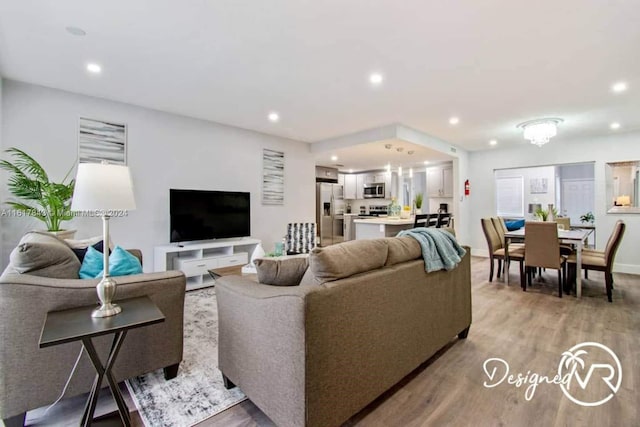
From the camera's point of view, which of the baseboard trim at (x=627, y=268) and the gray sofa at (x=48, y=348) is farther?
the baseboard trim at (x=627, y=268)

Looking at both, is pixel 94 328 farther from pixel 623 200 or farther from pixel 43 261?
pixel 623 200

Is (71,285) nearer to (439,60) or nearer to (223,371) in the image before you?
(223,371)

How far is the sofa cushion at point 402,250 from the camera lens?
1876 millimetres

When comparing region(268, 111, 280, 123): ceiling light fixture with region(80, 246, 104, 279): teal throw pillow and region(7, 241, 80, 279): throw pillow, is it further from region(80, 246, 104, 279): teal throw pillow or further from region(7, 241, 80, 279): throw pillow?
region(7, 241, 80, 279): throw pillow

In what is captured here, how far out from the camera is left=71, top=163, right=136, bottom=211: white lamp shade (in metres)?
1.53

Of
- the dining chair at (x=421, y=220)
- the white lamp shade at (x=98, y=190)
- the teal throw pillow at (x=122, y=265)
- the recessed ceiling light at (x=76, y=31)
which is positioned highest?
the recessed ceiling light at (x=76, y=31)

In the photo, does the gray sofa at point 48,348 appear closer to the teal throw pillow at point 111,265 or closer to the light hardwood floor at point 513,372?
the teal throw pillow at point 111,265

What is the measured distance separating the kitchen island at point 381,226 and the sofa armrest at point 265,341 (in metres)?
3.58

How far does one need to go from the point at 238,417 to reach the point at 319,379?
674 mm

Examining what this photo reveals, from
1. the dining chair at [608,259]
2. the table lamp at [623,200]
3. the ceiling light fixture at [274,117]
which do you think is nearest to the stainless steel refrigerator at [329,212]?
the ceiling light fixture at [274,117]

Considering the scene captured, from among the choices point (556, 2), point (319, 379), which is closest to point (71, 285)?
point (319, 379)

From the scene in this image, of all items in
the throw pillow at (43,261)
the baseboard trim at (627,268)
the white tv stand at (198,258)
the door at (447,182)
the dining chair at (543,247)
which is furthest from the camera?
the door at (447,182)

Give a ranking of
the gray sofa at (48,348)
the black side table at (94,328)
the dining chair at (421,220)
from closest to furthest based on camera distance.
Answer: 1. the black side table at (94,328)
2. the gray sofa at (48,348)
3. the dining chair at (421,220)

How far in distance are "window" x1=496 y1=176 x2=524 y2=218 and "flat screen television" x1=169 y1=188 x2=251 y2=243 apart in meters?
6.89
